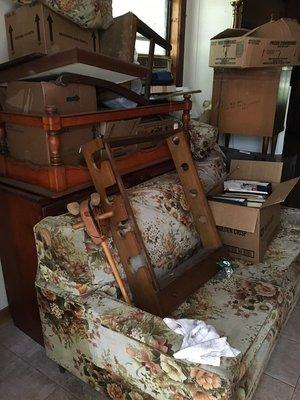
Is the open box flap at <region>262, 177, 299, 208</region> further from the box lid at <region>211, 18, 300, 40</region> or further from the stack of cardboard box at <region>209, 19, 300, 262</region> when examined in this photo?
the box lid at <region>211, 18, 300, 40</region>

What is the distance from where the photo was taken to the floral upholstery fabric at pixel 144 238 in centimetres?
117

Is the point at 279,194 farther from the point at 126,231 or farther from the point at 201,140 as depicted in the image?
the point at 126,231

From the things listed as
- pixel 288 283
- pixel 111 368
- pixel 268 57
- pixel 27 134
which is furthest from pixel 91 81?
pixel 268 57

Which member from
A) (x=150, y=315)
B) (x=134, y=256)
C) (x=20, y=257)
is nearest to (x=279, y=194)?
(x=134, y=256)

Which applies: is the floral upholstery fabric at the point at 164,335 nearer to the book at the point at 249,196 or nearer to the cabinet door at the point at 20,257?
the cabinet door at the point at 20,257

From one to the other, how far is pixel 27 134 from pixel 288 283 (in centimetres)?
135

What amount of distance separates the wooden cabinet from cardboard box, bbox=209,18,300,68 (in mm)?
1454

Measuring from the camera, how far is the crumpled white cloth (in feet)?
2.91

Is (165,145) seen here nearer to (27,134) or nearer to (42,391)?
(27,134)

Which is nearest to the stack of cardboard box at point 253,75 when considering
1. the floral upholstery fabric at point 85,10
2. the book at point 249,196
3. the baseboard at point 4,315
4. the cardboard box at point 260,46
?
the cardboard box at point 260,46

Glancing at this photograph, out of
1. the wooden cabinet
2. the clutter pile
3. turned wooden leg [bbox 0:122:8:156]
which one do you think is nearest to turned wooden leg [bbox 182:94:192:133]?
the clutter pile

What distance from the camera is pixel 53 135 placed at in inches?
48.8

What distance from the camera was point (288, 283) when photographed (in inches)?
61.9

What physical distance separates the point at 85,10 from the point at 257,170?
1.26 m
